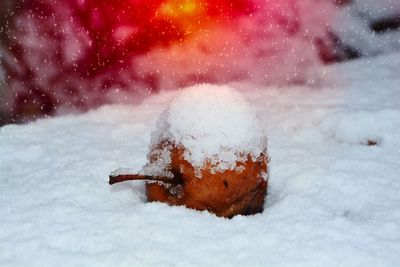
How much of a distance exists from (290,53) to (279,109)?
3.12ft

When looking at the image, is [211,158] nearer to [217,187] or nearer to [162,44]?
[217,187]

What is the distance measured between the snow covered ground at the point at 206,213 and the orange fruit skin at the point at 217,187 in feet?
0.19

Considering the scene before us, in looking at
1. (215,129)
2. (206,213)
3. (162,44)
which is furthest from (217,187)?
(162,44)

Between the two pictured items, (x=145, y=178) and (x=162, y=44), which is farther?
(x=162, y=44)

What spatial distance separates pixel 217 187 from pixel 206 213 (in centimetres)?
12

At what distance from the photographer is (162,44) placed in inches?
160

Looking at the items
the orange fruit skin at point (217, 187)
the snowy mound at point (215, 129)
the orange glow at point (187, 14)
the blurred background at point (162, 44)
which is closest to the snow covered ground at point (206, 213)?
the orange fruit skin at point (217, 187)

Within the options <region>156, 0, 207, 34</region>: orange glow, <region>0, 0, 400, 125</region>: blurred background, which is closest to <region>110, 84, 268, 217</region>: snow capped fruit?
<region>0, 0, 400, 125</region>: blurred background

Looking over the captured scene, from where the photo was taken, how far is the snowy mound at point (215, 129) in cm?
219

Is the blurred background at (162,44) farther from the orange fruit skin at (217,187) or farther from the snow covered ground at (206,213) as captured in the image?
the orange fruit skin at (217,187)

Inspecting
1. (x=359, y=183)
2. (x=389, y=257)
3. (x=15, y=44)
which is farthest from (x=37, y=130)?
(x=389, y=257)

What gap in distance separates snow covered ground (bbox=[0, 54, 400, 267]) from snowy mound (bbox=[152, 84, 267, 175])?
0.16 m

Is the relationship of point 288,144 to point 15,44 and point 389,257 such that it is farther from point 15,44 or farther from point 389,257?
point 15,44

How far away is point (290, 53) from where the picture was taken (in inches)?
163
